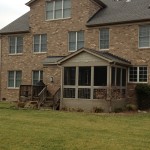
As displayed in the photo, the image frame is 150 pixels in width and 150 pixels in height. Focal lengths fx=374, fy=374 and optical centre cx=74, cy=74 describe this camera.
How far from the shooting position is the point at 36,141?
12.4 m

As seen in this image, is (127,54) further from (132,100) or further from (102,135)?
(102,135)

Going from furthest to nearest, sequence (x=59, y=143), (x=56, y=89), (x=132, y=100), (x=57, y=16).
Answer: (x=57, y=16)
(x=56, y=89)
(x=132, y=100)
(x=59, y=143)

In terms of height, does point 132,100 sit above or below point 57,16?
below

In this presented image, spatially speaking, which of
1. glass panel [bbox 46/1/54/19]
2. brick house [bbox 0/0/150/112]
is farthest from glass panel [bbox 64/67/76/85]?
glass panel [bbox 46/1/54/19]

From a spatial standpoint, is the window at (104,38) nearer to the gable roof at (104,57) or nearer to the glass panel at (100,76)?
the gable roof at (104,57)

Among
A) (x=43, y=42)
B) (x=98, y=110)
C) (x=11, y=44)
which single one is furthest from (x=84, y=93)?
(x=11, y=44)

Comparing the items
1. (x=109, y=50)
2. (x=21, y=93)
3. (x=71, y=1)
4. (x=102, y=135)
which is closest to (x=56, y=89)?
(x=21, y=93)

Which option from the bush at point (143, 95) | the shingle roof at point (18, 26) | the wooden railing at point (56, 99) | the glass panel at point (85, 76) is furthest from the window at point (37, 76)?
the bush at point (143, 95)

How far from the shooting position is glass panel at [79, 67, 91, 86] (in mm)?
28359

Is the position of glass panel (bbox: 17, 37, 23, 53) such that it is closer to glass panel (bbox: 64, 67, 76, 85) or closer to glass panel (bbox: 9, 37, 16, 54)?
glass panel (bbox: 9, 37, 16, 54)

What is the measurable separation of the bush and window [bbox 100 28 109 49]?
14.5ft

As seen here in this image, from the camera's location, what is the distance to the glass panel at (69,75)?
91.1 feet

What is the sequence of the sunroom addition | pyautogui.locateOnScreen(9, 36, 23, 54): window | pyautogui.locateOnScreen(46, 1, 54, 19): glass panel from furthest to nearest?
pyautogui.locateOnScreen(9, 36, 23, 54): window → pyautogui.locateOnScreen(46, 1, 54, 19): glass panel → the sunroom addition

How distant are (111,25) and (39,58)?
7.45 meters
